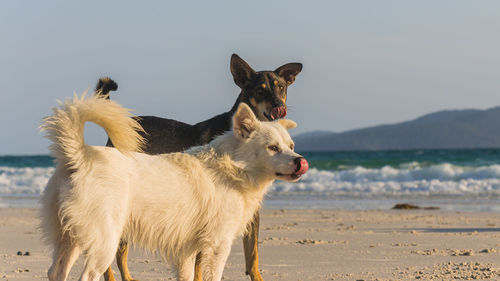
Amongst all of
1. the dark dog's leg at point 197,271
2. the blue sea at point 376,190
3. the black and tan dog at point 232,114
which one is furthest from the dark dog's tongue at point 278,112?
the blue sea at point 376,190

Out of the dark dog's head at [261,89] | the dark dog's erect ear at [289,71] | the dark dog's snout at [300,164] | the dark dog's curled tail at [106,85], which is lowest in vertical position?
the dark dog's snout at [300,164]

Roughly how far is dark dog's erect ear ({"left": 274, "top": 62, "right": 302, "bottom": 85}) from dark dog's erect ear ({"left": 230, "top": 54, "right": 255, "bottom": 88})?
13.2 inches

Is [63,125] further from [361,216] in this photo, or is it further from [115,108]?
[361,216]

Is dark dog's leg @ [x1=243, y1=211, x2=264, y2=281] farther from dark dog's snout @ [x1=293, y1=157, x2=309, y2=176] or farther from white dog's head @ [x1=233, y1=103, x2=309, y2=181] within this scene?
dark dog's snout @ [x1=293, y1=157, x2=309, y2=176]

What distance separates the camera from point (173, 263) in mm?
5574

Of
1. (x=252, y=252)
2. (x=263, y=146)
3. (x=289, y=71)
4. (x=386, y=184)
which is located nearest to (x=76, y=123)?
(x=263, y=146)

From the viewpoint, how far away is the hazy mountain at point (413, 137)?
11269 cm

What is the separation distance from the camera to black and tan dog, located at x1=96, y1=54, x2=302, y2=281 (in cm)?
654

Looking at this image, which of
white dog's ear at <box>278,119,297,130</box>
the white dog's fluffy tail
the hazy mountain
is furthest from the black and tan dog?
the hazy mountain

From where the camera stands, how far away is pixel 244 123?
5.55m

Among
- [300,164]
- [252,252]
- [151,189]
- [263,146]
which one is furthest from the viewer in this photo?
[252,252]

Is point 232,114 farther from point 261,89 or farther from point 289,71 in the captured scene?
point 289,71

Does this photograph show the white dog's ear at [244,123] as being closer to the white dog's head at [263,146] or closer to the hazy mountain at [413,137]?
the white dog's head at [263,146]

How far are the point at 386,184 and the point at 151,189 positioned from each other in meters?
19.8
